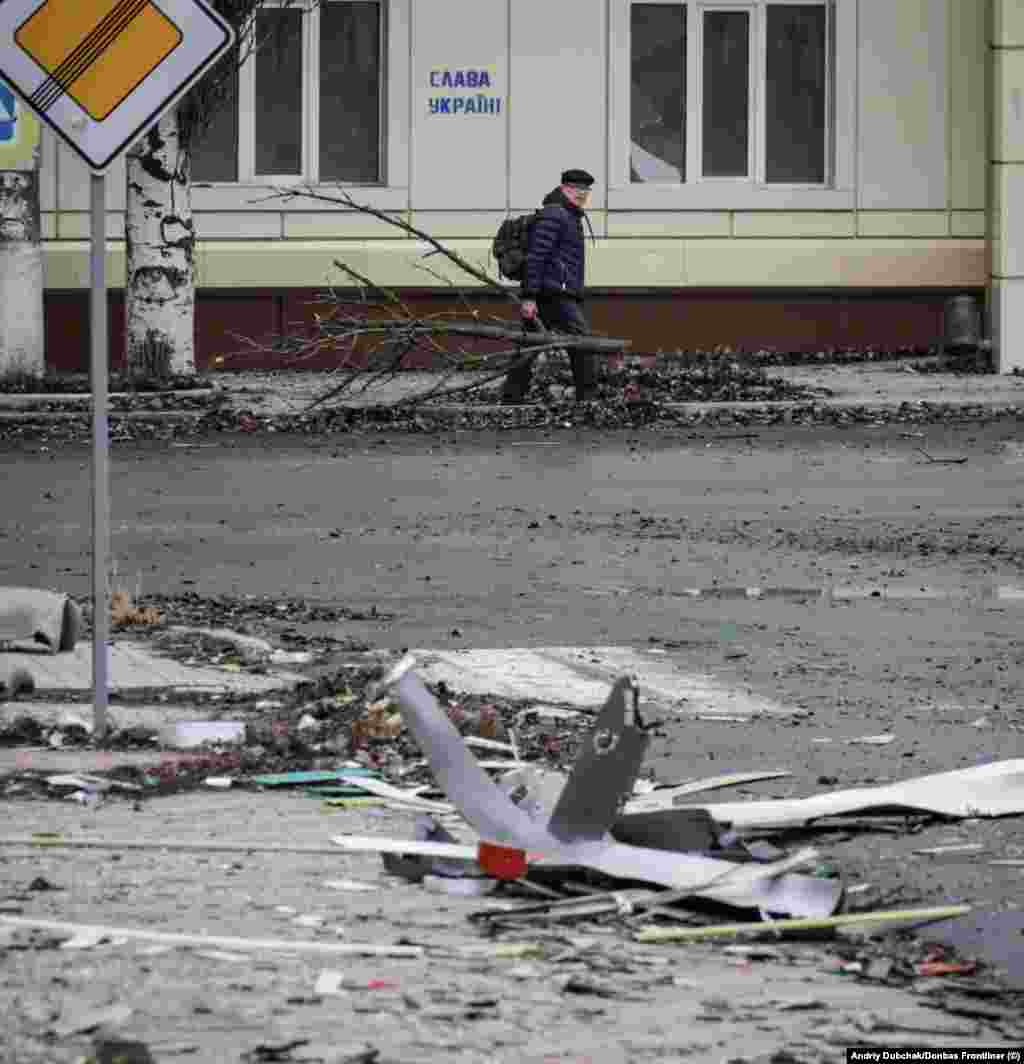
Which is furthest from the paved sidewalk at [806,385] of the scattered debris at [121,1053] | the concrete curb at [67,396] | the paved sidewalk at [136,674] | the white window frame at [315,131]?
the scattered debris at [121,1053]

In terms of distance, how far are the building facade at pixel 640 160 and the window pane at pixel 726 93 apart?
2 cm

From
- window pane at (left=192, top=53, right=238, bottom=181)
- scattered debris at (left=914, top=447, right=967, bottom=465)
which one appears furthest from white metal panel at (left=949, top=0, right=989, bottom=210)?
scattered debris at (left=914, top=447, right=967, bottom=465)

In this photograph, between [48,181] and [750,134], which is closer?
[48,181]

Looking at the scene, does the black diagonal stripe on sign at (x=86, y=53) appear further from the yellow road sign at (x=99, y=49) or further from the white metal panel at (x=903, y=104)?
the white metal panel at (x=903, y=104)

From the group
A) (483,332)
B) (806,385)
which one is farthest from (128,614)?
(806,385)

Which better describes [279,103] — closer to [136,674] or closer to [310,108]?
[310,108]

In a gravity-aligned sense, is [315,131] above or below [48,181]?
above

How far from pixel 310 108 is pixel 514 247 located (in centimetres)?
535

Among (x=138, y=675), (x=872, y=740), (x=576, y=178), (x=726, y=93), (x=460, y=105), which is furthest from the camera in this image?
(x=726, y=93)

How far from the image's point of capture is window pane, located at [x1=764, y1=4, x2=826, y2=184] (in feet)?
95.2

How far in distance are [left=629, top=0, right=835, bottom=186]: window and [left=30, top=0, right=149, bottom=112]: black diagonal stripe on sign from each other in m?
20.0

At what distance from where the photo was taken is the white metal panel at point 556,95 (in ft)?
92.4

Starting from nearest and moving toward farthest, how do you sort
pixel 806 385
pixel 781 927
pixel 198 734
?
pixel 781 927 < pixel 198 734 < pixel 806 385

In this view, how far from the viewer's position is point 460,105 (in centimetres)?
2825
